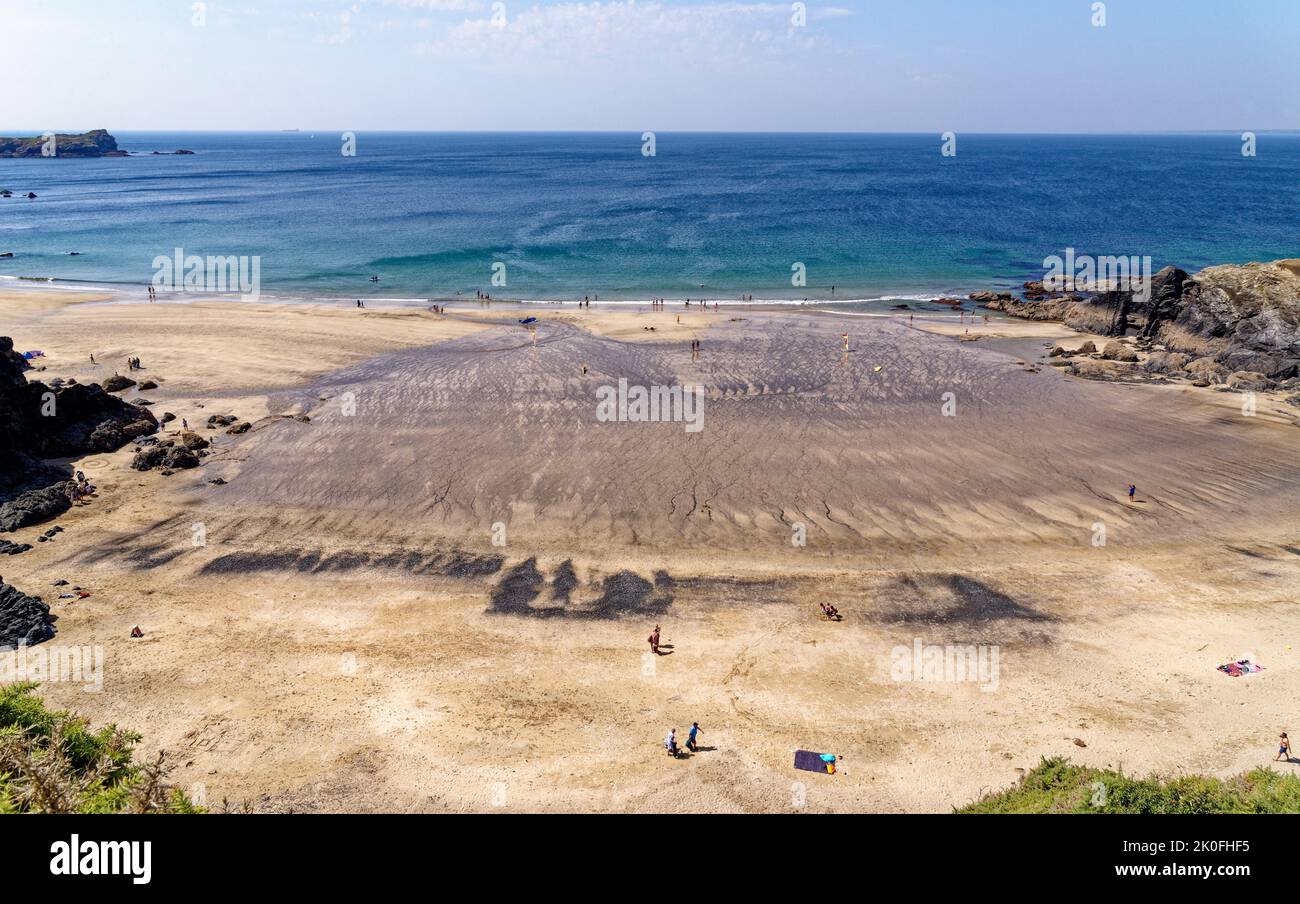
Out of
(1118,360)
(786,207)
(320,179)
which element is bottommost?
(1118,360)

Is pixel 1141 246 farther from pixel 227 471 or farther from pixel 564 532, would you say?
pixel 227 471

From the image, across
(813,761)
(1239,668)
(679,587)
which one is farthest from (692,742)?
(1239,668)

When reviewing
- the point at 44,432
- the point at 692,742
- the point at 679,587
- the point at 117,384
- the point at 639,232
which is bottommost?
the point at 692,742

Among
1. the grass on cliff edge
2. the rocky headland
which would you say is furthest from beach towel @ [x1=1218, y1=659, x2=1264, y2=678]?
the rocky headland

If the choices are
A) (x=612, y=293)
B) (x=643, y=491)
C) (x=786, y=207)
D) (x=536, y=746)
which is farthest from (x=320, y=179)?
(x=536, y=746)

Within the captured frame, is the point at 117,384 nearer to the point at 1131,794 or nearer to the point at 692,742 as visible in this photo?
the point at 692,742

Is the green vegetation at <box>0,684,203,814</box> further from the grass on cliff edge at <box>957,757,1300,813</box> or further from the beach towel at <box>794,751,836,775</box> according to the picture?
the grass on cliff edge at <box>957,757,1300,813</box>
